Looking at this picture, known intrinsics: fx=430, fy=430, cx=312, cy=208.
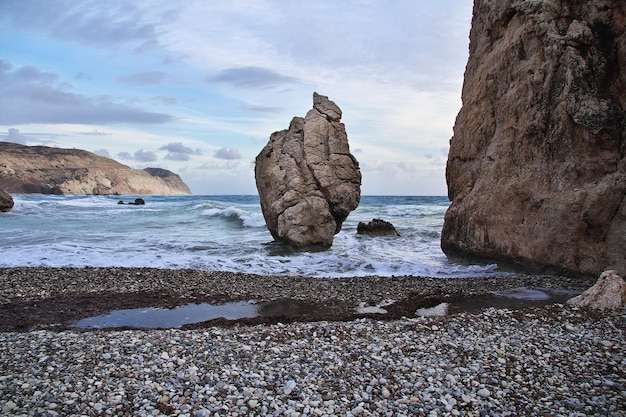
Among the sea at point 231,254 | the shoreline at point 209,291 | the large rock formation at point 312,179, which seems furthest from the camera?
the large rock formation at point 312,179

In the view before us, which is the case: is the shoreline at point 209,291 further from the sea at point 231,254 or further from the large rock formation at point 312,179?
the large rock formation at point 312,179

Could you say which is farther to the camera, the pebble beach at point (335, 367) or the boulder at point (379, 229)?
the boulder at point (379, 229)

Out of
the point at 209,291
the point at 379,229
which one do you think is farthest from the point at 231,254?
the point at 379,229

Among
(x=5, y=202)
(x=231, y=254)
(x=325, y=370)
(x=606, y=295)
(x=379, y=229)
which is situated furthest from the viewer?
(x=5, y=202)

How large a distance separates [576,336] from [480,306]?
2.53 metres

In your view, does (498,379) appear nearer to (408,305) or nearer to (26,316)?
(408,305)

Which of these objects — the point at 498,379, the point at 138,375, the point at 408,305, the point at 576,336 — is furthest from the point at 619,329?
the point at 138,375

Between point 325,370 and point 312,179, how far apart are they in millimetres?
14329

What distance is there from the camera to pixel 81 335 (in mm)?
7293

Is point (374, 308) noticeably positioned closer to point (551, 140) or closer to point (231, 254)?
point (551, 140)

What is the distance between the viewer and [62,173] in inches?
4525

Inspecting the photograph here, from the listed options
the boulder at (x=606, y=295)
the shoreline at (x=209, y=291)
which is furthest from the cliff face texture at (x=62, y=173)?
the boulder at (x=606, y=295)

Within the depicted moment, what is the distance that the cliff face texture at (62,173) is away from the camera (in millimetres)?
92250

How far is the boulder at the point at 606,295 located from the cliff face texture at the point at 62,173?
99839mm
